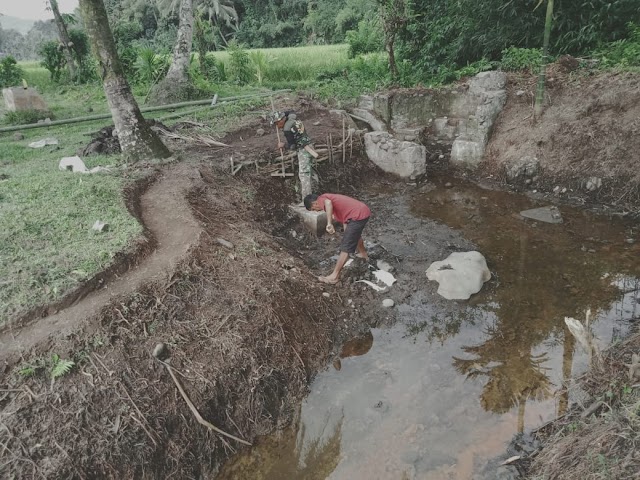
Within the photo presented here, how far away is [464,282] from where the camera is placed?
21.0 feet

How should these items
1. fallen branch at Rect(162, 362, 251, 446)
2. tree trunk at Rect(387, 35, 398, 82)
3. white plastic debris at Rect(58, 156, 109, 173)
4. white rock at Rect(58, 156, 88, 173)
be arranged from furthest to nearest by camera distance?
tree trunk at Rect(387, 35, 398, 82), white rock at Rect(58, 156, 88, 173), white plastic debris at Rect(58, 156, 109, 173), fallen branch at Rect(162, 362, 251, 446)

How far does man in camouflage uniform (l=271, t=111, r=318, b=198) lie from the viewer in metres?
8.22

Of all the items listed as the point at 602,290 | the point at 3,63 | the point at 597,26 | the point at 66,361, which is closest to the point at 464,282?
the point at 602,290

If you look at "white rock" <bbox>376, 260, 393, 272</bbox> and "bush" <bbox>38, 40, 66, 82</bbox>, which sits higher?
"bush" <bbox>38, 40, 66, 82</bbox>

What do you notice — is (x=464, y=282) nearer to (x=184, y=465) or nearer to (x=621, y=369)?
(x=621, y=369)

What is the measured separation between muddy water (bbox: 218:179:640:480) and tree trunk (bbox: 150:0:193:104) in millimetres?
9645

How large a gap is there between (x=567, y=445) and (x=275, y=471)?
2.60 meters

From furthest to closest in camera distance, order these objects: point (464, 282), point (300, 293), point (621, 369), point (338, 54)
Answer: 1. point (338, 54)
2. point (464, 282)
3. point (300, 293)
4. point (621, 369)

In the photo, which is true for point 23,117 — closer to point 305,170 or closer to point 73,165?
point 73,165

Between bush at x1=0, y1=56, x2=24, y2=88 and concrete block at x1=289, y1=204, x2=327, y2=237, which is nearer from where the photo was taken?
concrete block at x1=289, y1=204, x2=327, y2=237

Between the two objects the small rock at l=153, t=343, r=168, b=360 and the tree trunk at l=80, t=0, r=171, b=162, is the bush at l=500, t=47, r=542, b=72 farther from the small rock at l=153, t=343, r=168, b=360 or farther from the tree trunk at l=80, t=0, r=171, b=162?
the small rock at l=153, t=343, r=168, b=360

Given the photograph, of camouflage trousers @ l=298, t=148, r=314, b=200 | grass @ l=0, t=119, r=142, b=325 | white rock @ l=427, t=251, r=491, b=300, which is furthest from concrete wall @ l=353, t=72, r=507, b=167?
grass @ l=0, t=119, r=142, b=325

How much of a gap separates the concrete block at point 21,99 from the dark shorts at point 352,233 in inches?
477

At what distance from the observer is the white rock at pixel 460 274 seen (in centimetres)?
636
